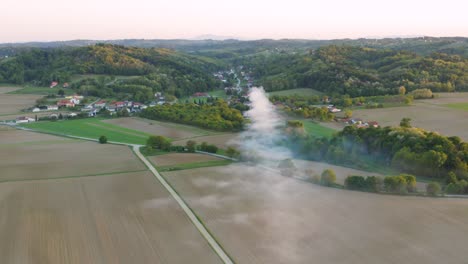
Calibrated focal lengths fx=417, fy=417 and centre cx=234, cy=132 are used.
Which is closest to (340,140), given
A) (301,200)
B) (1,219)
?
(301,200)

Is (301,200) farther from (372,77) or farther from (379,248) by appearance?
(372,77)

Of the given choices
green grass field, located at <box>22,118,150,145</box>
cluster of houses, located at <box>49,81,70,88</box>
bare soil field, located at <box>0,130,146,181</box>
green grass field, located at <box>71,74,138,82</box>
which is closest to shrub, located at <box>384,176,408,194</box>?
bare soil field, located at <box>0,130,146,181</box>

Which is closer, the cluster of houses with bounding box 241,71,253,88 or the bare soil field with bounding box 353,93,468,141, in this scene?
the bare soil field with bounding box 353,93,468,141

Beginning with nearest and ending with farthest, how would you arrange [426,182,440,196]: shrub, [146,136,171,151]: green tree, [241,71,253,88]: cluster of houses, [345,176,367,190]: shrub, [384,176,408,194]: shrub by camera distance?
[426,182,440,196]: shrub → [384,176,408,194]: shrub → [345,176,367,190]: shrub → [146,136,171,151]: green tree → [241,71,253,88]: cluster of houses

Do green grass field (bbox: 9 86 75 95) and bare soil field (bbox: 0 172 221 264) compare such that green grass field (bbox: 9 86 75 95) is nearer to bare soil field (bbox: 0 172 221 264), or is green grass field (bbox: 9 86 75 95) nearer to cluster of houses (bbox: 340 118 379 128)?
cluster of houses (bbox: 340 118 379 128)

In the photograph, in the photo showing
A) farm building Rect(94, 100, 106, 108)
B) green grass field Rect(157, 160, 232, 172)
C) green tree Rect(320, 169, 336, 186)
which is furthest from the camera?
farm building Rect(94, 100, 106, 108)

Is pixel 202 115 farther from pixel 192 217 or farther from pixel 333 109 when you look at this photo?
pixel 192 217

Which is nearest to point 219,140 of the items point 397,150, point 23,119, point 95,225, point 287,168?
point 287,168
